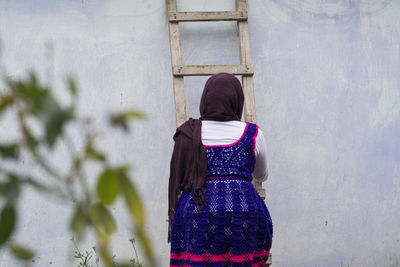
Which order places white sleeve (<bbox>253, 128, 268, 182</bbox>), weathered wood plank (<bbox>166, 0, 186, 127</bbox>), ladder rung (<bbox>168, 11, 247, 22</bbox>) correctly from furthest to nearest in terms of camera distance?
ladder rung (<bbox>168, 11, 247, 22</bbox>) → weathered wood plank (<bbox>166, 0, 186, 127</bbox>) → white sleeve (<bbox>253, 128, 268, 182</bbox>)

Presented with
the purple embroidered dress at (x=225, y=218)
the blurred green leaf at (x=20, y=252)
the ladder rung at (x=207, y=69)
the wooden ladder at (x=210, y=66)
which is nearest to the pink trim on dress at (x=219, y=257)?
the purple embroidered dress at (x=225, y=218)

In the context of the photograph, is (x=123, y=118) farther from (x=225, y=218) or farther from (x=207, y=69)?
(x=207, y=69)

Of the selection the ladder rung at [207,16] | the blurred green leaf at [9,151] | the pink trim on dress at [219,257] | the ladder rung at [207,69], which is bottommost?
the pink trim on dress at [219,257]

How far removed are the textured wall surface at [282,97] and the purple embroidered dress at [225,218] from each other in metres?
0.85

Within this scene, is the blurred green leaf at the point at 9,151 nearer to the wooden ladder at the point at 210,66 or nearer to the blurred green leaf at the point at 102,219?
the blurred green leaf at the point at 102,219

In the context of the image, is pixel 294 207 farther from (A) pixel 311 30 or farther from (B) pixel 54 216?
(B) pixel 54 216

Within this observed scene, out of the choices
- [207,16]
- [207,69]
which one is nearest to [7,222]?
[207,69]

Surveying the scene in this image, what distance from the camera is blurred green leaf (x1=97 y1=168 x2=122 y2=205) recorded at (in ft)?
1.72

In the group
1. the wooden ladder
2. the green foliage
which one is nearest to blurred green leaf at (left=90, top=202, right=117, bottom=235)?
the green foliage

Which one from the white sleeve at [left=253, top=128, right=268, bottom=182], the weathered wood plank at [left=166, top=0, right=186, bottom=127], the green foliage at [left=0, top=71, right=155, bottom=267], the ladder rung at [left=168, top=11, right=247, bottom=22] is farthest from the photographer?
the ladder rung at [left=168, top=11, right=247, bottom=22]

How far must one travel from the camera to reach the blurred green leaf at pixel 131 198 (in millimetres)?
525

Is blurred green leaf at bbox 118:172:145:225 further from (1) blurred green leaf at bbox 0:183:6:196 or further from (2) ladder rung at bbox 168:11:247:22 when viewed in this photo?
(2) ladder rung at bbox 168:11:247:22

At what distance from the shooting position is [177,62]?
367 cm

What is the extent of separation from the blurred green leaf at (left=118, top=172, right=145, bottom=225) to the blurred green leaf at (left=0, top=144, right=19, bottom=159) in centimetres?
10
